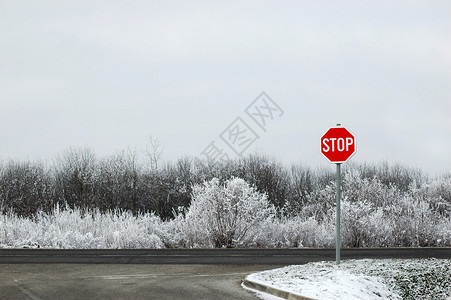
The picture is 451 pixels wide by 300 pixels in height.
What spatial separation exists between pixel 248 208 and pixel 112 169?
45.3 meters

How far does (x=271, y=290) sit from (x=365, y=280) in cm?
199

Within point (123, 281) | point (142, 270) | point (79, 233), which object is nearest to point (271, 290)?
point (123, 281)

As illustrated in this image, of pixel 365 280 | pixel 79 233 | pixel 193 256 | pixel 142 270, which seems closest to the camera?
pixel 365 280

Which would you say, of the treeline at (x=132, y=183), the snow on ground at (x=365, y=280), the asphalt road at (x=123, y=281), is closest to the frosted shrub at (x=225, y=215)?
the asphalt road at (x=123, y=281)

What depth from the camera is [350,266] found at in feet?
43.9

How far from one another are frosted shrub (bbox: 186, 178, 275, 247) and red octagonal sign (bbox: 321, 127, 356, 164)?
1471 cm

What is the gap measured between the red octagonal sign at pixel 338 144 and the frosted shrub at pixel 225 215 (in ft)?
48.3

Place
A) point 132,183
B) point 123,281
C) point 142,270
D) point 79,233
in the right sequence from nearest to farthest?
point 123,281
point 142,270
point 79,233
point 132,183

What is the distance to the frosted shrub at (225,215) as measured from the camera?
27.0 metres

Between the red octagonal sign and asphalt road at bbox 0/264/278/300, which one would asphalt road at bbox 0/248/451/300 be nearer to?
asphalt road at bbox 0/264/278/300

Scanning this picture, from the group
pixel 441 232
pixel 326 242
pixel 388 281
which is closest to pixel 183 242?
pixel 326 242

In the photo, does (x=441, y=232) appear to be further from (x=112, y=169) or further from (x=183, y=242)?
(x=112, y=169)

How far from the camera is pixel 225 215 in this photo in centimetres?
2744

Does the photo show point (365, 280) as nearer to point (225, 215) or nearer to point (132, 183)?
point (225, 215)
